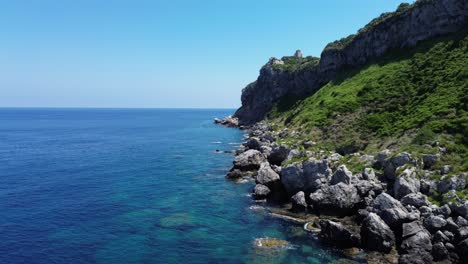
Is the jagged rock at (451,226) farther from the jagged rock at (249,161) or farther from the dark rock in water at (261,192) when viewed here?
the jagged rock at (249,161)

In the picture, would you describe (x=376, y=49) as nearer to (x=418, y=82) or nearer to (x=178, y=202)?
(x=418, y=82)

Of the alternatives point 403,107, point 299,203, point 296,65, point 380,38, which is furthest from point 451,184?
point 296,65

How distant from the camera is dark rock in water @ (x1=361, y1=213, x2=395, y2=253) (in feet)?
137

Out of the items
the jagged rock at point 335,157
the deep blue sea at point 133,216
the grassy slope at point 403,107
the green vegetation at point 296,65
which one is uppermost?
the green vegetation at point 296,65

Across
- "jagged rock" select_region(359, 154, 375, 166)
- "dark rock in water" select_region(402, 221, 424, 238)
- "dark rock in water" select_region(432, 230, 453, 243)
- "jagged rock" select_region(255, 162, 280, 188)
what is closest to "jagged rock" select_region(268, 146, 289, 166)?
"jagged rock" select_region(255, 162, 280, 188)

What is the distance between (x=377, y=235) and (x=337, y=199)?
10.3 meters

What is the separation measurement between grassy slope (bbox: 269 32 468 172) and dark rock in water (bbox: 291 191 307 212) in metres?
18.3

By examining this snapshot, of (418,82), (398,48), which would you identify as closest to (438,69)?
(418,82)

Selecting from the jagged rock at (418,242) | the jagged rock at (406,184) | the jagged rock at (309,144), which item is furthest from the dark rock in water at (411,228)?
the jagged rock at (309,144)

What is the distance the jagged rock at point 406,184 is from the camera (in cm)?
4853

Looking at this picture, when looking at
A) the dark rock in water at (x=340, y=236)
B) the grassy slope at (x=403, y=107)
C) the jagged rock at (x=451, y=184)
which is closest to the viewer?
the dark rock in water at (x=340, y=236)

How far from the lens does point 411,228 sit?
42.0m

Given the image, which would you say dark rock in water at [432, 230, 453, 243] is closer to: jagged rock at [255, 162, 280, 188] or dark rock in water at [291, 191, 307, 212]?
dark rock in water at [291, 191, 307, 212]

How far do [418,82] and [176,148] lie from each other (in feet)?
250
